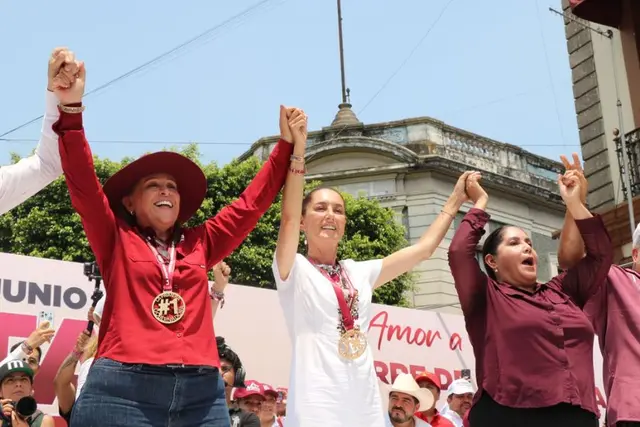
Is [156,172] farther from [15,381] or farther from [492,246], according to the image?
[15,381]

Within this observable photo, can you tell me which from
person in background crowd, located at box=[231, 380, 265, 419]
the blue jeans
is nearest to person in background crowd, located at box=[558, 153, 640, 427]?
the blue jeans

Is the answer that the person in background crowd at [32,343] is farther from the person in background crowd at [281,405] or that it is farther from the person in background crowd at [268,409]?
the person in background crowd at [281,405]

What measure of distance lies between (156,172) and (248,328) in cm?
554

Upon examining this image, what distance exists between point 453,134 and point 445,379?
17527 millimetres

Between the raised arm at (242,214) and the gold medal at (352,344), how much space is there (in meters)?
0.60

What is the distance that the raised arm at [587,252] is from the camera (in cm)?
431

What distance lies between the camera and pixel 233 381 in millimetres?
6980

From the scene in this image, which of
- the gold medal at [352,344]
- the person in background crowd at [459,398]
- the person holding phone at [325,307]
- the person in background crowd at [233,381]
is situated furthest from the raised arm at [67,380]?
the person in background crowd at [459,398]

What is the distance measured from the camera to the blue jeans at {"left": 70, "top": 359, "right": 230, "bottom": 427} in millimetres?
3201

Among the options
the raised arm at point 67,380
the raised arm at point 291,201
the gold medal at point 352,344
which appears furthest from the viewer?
the raised arm at point 67,380

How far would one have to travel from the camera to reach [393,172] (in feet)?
87.1

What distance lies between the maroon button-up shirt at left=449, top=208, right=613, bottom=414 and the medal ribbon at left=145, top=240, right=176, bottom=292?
136cm

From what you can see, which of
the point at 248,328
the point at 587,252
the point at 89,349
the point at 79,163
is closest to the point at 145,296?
the point at 79,163

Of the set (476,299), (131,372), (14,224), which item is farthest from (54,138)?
(14,224)
